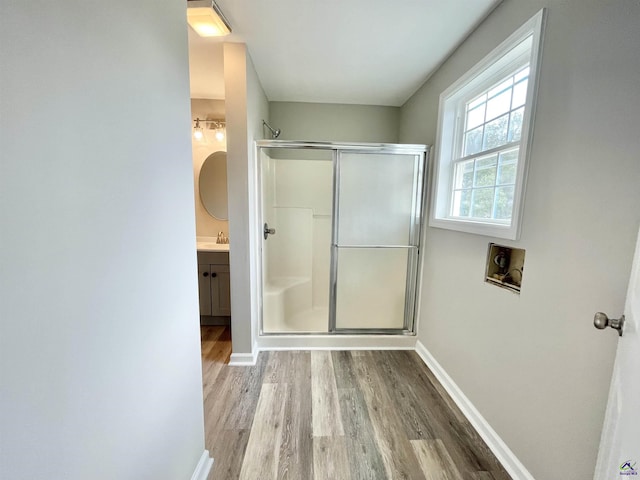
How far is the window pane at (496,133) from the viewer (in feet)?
5.13

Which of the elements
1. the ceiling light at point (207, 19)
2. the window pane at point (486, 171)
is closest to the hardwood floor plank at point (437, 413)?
the window pane at point (486, 171)

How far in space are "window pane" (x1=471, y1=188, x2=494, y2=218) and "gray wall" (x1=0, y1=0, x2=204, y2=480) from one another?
5.96ft

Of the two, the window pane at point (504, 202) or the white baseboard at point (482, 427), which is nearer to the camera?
the white baseboard at point (482, 427)

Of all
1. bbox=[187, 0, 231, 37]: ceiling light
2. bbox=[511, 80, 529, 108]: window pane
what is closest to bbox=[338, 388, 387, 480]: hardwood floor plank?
bbox=[511, 80, 529, 108]: window pane

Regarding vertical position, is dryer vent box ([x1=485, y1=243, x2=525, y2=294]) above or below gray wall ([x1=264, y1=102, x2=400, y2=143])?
below

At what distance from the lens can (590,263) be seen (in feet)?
3.22

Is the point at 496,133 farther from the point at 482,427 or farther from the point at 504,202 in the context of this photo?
the point at 482,427

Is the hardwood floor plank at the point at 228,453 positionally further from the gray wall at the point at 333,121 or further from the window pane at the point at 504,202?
the gray wall at the point at 333,121

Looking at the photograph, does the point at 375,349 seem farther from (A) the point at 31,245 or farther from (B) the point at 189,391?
(A) the point at 31,245

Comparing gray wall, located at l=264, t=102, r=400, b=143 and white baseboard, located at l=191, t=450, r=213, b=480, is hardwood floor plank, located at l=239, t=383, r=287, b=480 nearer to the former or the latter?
white baseboard, located at l=191, t=450, r=213, b=480

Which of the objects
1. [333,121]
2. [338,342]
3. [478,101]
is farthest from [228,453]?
[333,121]

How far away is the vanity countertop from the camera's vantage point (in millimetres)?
2664

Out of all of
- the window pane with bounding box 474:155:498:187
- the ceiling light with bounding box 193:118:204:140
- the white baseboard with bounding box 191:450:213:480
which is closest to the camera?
the white baseboard with bounding box 191:450:213:480

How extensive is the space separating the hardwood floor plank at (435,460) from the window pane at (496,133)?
6.08ft
